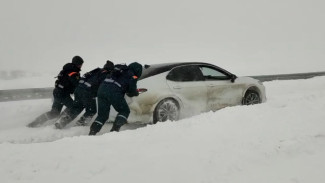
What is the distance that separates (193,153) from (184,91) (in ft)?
11.3

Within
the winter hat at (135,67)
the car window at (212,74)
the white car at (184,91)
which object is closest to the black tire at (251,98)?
the white car at (184,91)

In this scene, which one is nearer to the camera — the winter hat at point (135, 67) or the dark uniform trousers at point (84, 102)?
the winter hat at point (135, 67)

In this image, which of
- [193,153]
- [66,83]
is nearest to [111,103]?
[66,83]

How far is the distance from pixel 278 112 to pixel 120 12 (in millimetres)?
69919

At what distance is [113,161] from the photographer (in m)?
4.76

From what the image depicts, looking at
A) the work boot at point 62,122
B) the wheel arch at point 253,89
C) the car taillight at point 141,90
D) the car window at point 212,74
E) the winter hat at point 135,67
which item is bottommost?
the work boot at point 62,122

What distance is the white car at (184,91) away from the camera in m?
7.80

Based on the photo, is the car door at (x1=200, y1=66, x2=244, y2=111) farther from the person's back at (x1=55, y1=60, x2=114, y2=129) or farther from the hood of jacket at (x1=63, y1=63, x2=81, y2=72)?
the hood of jacket at (x1=63, y1=63, x2=81, y2=72)

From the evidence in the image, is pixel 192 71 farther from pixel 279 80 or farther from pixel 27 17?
pixel 27 17

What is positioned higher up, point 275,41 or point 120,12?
point 120,12

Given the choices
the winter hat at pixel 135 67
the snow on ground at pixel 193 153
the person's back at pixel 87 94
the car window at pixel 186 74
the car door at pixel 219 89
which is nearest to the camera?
the snow on ground at pixel 193 153

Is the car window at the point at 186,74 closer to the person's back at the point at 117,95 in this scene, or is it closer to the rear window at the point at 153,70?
the rear window at the point at 153,70

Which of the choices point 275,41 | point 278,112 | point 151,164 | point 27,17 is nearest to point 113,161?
point 151,164

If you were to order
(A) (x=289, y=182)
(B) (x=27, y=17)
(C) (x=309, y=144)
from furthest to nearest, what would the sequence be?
(B) (x=27, y=17), (C) (x=309, y=144), (A) (x=289, y=182)
